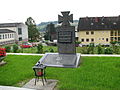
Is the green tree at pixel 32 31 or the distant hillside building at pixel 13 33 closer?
the distant hillside building at pixel 13 33

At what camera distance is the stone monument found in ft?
34.3

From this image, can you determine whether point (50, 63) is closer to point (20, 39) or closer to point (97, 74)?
point (97, 74)

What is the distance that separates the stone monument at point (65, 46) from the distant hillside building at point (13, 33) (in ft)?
83.6

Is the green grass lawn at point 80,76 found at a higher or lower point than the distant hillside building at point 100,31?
lower

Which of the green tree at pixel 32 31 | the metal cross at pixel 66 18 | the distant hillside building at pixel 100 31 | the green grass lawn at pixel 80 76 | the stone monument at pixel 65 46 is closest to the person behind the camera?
the green grass lawn at pixel 80 76

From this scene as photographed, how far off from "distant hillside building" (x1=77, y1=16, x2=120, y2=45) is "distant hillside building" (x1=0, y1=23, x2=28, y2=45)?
49.4ft

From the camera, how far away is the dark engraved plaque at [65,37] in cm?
1105

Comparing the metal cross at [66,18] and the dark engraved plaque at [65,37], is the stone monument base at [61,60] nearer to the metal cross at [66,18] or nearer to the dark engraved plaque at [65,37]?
the dark engraved plaque at [65,37]

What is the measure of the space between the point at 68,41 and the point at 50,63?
6.73ft

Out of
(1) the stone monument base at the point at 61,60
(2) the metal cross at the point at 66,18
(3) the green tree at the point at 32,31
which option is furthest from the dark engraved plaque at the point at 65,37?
(3) the green tree at the point at 32,31

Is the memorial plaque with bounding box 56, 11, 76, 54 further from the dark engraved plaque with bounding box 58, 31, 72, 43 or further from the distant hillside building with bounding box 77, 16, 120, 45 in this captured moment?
the distant hillside building with bounding box 77, 16, 120, 45

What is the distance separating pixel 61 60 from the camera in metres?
10.3

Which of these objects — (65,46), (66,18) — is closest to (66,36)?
(65,46)

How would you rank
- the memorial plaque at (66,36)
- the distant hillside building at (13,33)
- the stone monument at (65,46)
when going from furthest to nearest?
the distant hillside building at (13,33)
the memorial plaque at (66,36)
the stone monument at (65,46)
